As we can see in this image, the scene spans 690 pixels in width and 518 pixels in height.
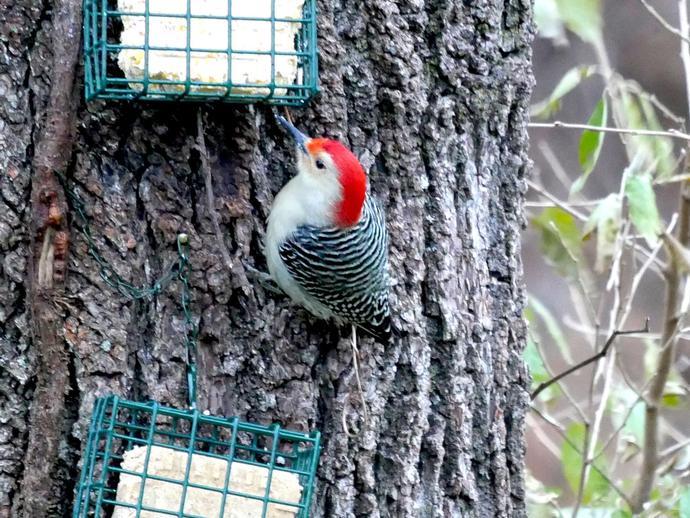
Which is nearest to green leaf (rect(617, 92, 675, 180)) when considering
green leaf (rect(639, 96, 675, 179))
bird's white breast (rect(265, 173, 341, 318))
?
green leaf (rect(639, 96, 675, 179))

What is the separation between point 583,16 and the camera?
337 centimetres

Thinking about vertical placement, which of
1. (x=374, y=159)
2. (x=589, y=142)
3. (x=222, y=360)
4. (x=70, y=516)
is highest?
(x=589, y=142)

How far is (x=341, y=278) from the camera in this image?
3477 mm

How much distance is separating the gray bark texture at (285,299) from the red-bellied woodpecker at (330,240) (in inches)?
2.1

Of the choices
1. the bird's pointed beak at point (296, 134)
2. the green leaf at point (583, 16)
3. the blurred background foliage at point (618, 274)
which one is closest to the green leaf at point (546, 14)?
the blurred background foliage at point (618, 274)

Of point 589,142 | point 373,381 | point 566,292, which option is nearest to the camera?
point 373,381

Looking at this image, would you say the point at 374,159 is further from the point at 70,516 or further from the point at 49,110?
the point at 70,516

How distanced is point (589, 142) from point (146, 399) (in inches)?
A: 71.2

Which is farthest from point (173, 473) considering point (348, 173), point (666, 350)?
point (666, 350)

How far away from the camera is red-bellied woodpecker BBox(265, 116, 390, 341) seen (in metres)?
3.10

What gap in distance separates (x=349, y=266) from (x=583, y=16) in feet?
3.56

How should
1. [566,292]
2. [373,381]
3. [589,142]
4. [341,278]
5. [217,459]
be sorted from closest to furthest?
1. [217,459]
2. [373,381]
3. [341,278]
4. [589,142]
5. [566,292]

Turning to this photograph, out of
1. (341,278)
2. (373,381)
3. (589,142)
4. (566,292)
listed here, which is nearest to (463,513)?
(373,381)

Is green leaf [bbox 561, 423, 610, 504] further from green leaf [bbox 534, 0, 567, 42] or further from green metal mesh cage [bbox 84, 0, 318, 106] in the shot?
green metal mesh cage [bbox 84, 0, 318, 106]
